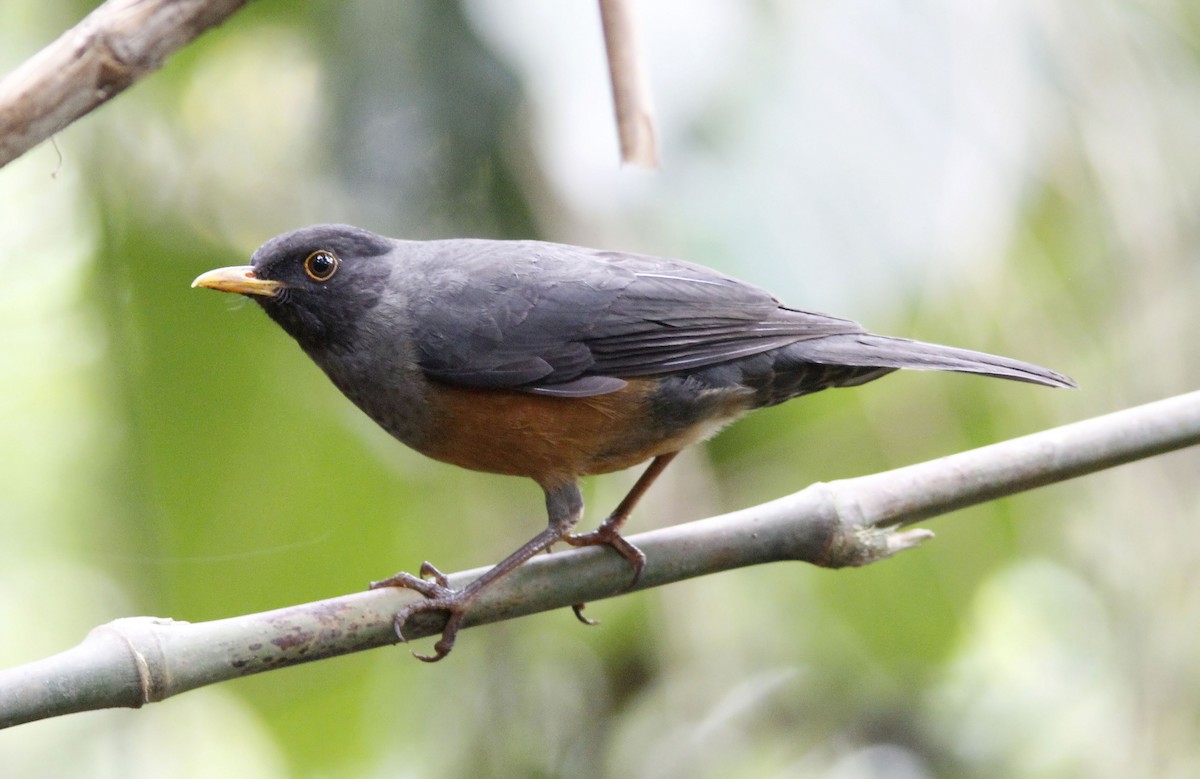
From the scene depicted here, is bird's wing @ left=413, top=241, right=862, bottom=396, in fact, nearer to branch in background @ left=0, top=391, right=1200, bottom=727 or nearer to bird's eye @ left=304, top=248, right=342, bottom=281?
bird's eye @ left=304, top=248, right=342, bottom=281

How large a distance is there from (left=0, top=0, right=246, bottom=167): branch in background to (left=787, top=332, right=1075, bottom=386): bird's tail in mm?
1827

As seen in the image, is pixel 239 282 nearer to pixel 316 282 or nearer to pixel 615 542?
pixel 316 282

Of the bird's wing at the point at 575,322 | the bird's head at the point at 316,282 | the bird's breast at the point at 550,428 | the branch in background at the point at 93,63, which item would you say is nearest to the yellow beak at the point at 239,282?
the bird's head at the point at 316,282

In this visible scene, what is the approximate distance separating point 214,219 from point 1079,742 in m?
3.84

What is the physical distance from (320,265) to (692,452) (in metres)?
1.58

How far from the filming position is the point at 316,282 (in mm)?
3457

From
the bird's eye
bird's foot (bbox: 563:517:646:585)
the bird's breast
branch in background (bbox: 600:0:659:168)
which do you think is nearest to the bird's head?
the bird's eye

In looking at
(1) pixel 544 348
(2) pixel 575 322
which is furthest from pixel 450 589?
(2) pixel 575 322

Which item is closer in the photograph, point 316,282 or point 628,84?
point 628,84

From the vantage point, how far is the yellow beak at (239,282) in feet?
10.7

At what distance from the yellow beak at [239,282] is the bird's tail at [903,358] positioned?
147 centimetres

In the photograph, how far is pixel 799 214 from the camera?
3797 millimetres

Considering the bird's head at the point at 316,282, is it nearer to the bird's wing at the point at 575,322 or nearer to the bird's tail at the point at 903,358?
the bird's wing at the point at 575,322

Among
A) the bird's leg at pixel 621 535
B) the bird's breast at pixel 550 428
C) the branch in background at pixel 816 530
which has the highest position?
the bird's breast at pixel 550 428
